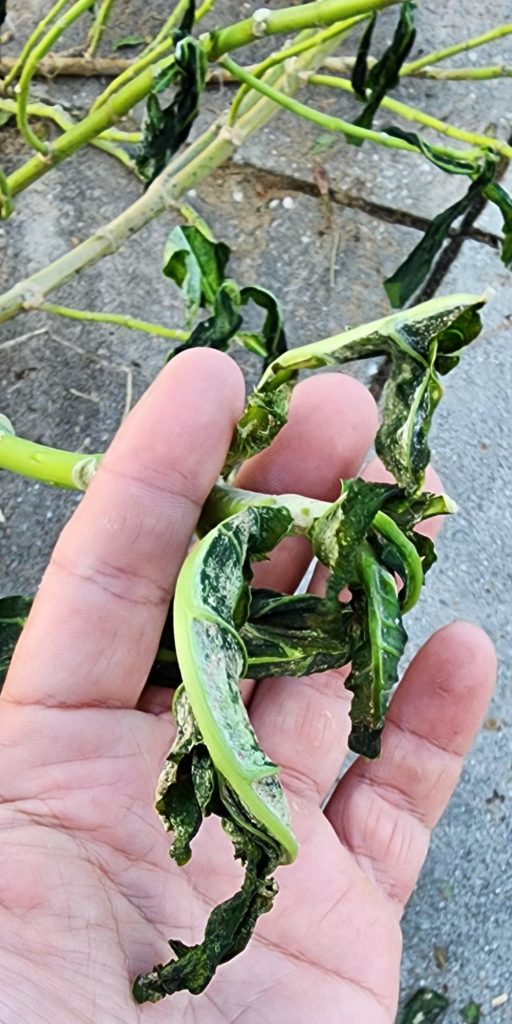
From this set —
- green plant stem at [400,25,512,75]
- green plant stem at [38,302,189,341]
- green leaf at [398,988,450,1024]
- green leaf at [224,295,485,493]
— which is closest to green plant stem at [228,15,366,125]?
green plant stem at [400,25,512,75]

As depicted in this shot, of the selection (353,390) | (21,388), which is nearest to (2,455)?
(353,390)

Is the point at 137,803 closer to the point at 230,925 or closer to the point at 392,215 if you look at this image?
the point at 230,925

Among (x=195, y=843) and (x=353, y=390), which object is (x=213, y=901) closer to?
(x=195, y=843)

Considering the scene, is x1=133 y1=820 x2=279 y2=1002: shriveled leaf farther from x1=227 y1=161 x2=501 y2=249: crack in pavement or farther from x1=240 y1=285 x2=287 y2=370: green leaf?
x1=227 y1=161 x2=501 y2=249: crack in pavement

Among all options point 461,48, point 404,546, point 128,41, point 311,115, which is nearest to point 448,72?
point 461,48

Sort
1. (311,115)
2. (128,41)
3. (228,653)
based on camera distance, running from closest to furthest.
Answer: (228,653) → (311,115) → (128,41)

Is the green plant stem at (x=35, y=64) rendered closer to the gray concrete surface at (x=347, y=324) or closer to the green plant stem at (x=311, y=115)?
the green plant stem at (x=311, y=115)

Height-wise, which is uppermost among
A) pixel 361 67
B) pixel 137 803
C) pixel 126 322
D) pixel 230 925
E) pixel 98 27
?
pixel 361 67
